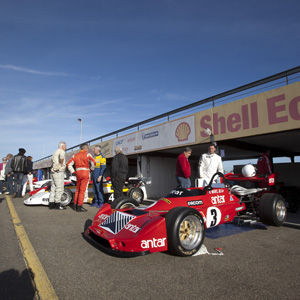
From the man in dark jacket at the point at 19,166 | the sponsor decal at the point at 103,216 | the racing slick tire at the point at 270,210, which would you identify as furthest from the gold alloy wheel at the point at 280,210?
the man in dark jacket at the point at 19,166

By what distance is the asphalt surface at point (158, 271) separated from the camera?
6.11 ft

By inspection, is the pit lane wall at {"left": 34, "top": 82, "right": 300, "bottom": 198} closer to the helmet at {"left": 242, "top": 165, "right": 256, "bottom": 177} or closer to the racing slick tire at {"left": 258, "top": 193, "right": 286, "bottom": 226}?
the helmet at {"left": 242, "top": 165, "right": 256, "bottom": 177}

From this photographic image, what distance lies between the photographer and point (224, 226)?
441 cm

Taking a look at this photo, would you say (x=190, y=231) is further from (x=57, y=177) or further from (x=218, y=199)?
(x=57, y=177)

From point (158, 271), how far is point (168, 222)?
540mm

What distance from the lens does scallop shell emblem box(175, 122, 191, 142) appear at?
27.8 ft

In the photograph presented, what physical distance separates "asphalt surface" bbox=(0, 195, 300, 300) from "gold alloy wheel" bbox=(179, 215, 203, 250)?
0.19m

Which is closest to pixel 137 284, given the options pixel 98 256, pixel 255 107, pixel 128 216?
pixel 98 256

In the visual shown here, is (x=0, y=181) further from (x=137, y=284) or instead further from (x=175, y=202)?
(x=137, y=284)

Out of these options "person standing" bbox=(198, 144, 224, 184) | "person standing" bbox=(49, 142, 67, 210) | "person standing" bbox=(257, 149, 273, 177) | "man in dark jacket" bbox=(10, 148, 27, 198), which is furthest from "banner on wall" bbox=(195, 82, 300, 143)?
"man in dark jacket" bbox=(10, 148, 27, 198)

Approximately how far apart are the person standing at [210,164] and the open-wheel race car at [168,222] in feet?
3.76

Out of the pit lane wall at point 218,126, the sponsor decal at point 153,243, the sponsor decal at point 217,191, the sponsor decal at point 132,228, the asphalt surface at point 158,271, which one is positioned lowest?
the asphalt surface at point 158,271

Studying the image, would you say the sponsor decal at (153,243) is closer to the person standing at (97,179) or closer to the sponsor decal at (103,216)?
the sponsor decal at (103,216)

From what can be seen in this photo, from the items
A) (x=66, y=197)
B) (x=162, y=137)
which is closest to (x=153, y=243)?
(x=66, y=197)
